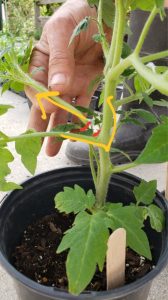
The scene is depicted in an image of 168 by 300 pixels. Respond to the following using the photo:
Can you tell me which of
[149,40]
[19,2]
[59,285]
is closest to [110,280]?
[59,285]

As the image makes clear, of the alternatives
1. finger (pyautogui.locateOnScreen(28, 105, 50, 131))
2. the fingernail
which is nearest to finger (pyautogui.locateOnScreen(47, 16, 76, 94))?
the fingernail

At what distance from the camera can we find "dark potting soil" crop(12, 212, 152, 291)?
0.55m

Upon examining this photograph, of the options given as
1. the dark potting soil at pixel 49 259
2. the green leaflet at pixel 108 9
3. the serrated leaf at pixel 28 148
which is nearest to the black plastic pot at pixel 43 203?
the dark potting soil at pixel 49 259

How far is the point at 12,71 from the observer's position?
1.69 ft

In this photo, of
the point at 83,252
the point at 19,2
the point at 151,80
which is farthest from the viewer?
the point at 19,2

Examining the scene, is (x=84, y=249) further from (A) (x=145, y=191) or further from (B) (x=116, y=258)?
(A) (x=145, y=191)

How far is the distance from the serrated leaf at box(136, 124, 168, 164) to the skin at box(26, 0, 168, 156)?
0.27 metres

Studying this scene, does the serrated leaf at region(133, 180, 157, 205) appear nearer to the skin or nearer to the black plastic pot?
the black plastic pot

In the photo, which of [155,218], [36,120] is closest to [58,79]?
[36,120]

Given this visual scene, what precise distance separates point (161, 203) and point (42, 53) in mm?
388

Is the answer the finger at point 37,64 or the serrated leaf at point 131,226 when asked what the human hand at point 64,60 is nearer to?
the finger at point 37,64

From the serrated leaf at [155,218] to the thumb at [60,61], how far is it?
0.28 m

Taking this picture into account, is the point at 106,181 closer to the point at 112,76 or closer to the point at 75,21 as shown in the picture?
the point at 112,76

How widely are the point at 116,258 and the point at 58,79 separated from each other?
34 cm
